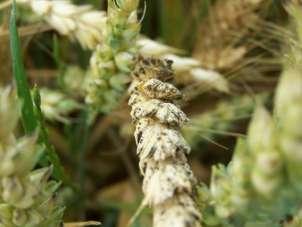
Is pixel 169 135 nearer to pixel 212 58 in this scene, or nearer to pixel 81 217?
pixel 212 58

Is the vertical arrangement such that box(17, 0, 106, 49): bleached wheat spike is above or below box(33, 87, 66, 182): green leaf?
above

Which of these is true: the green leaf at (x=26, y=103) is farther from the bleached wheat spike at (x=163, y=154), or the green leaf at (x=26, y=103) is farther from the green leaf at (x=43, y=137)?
the bleached wheat spike at (x=163, y=154)

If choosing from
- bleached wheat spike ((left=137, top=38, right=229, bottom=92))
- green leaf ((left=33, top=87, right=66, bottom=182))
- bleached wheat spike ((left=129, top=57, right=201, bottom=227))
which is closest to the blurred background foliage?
bleached wheat spike ((left=137, top=38, right=229, bottom=92))

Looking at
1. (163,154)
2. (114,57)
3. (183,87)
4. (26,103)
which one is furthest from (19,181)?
(183,87)

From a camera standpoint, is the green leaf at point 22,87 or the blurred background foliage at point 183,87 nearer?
the green leaf at point 22,87

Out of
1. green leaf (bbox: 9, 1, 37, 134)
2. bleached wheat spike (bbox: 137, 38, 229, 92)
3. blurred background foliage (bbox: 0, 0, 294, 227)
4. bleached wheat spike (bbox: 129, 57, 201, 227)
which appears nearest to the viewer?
bleached wheat spike (bbox: 129, 57, 201, 227)

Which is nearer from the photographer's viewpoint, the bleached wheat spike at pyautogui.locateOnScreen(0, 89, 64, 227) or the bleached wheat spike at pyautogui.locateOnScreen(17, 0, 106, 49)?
the bleached wheat spike at pyautogui.locateOnScreen(0, 89, 64, 227)

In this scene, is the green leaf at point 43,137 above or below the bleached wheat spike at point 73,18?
below

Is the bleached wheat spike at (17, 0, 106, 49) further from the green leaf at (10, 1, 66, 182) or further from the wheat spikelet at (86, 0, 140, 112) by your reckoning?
the green leaf at (10, 1, 66, 182)

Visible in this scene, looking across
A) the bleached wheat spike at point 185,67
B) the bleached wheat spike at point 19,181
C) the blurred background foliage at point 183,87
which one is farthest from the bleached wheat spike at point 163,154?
the blurred background foliage at point 183,87
